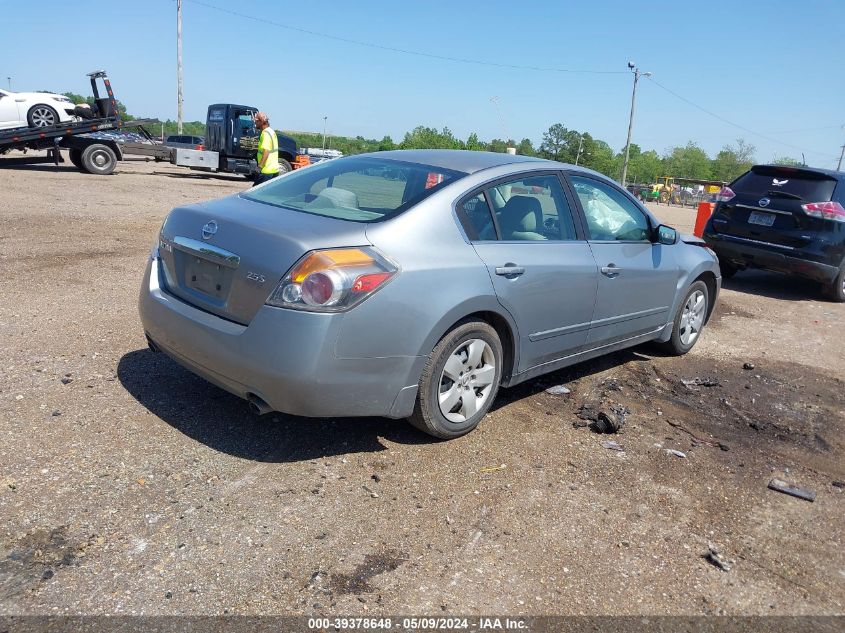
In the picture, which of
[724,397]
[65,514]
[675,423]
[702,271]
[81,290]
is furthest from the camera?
[81,290]

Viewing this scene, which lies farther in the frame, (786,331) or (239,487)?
(786,331)

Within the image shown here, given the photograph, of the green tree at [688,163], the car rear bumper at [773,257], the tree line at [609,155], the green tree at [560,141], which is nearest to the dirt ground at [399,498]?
the car rear bumper at [773,257]

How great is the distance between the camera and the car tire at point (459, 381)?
3578 millimetres

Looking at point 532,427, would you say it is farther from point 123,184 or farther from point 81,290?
point 123,184

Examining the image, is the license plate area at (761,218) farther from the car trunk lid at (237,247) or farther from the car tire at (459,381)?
the car trunk lid at (237,247)

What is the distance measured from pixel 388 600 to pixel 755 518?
200 centimetres

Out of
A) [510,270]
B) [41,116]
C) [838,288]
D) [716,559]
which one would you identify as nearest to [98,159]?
[41,116]

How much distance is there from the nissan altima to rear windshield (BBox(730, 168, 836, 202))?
5.20 meters

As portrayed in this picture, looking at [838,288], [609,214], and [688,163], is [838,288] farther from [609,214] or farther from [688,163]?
[688,163]

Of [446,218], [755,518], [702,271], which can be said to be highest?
[446,218]

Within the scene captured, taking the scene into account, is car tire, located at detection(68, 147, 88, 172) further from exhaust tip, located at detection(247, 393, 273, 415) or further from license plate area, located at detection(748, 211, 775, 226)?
exhaust tip, located at detection(247, 393, 273, 415)

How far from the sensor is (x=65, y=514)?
288 cm

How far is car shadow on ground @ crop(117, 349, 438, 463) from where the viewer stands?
3.63 m

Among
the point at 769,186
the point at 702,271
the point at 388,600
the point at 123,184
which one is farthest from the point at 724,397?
the point at 123,184
